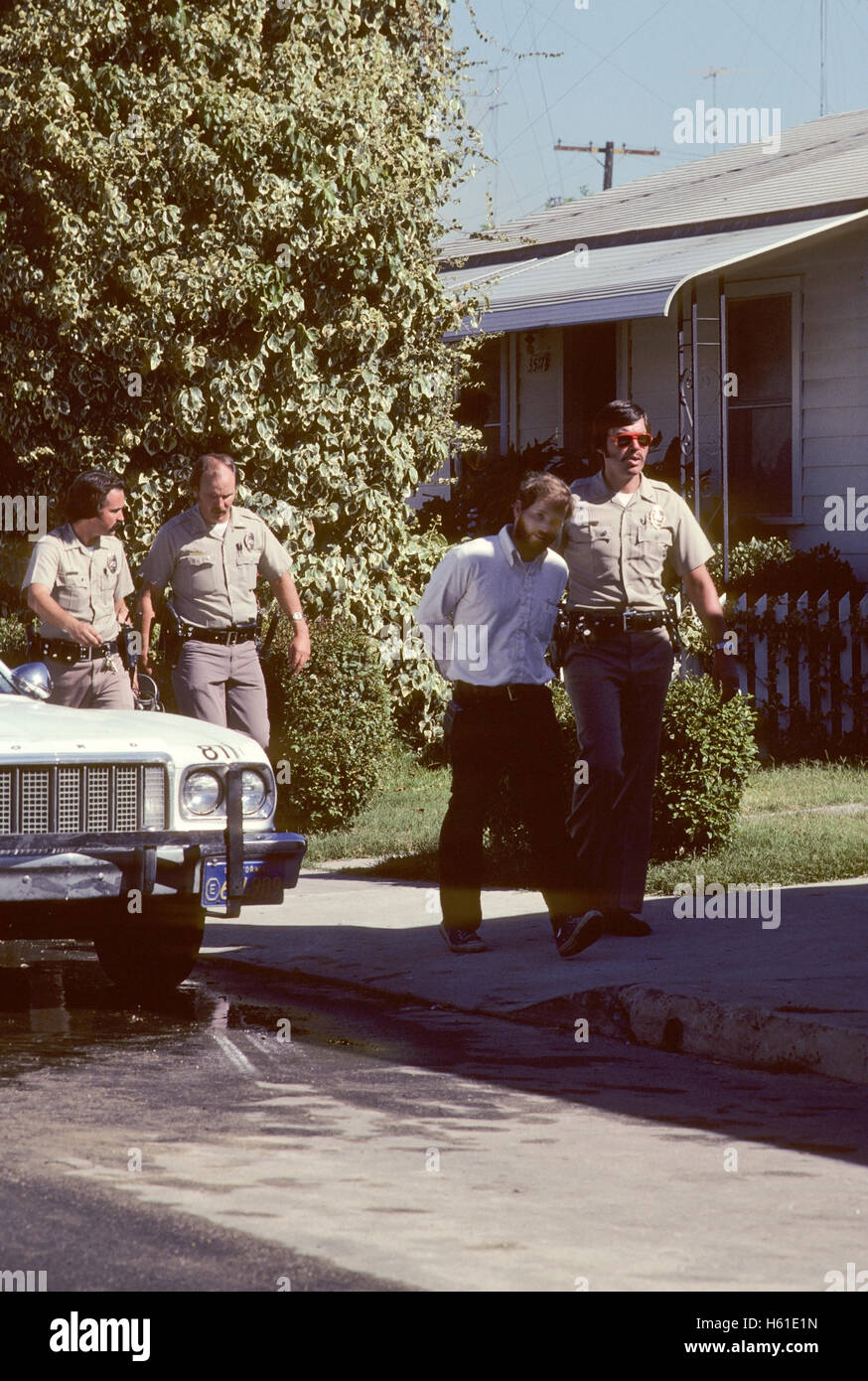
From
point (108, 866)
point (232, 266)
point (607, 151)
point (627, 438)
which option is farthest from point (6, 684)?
point (607, 151)

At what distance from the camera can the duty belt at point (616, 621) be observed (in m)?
8.65

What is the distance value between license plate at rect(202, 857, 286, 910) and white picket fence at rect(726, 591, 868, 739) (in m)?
8.02

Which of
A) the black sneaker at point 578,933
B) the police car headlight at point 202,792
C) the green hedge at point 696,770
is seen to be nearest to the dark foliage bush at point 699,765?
the green hedge at point 696,770

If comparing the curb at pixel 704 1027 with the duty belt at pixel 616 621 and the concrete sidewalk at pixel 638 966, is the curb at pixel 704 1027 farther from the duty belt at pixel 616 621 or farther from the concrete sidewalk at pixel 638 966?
the duty belt at pixel 616 621

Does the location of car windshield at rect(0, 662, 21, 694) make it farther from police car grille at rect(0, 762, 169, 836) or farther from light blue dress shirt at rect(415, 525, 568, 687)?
light blue dress shirt at rect(415, 525, 568, 687)

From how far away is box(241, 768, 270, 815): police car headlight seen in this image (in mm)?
7852

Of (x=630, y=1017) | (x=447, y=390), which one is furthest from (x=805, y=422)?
(x=630, y=1017)

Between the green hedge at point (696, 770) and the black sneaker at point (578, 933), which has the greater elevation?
the green hedge at point (696, 770)

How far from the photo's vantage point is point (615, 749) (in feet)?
28.3

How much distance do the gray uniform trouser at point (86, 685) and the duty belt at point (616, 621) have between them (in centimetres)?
271

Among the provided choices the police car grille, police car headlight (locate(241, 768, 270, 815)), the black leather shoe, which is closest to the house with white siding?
the black leather shoe

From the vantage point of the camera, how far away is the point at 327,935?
9.28 metres
